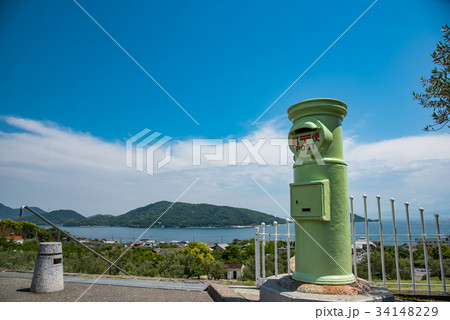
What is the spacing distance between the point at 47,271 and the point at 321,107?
5383mm

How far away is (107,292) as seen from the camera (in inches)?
180

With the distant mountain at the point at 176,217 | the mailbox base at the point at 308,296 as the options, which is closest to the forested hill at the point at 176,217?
the distant mountain at the point at 176,217

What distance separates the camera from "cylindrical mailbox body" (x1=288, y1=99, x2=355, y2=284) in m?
3.70

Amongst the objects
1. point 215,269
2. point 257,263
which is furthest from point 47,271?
point 215,269

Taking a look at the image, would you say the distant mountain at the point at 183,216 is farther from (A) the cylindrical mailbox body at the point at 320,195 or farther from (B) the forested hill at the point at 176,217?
(A) the cylindrical mailbox body at the point at 320,195

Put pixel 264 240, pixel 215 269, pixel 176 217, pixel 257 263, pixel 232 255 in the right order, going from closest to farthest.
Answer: pixel 264 240, pixel 257 263, pixel 215 269, pixel 176 217, pixel 232 255

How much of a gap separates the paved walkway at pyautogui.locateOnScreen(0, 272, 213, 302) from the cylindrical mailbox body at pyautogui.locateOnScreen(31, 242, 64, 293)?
111 mm

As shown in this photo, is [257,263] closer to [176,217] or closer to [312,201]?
[312,201]

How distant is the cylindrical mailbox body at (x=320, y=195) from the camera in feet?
12.1

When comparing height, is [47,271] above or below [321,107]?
below

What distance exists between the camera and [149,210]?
2053 centimetres

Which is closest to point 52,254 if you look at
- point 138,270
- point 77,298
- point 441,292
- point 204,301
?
point 77,298
